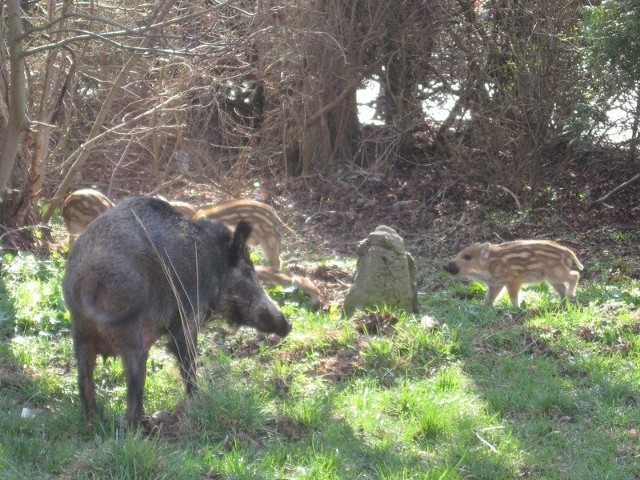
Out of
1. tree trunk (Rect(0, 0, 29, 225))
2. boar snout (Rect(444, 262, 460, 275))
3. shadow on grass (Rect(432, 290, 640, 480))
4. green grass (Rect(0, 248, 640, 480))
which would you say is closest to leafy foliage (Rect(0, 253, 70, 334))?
green grass (Rect(0, 248, 640, 480))

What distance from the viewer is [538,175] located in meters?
15.8

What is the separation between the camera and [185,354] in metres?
6.95

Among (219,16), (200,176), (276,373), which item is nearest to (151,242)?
(276,373)

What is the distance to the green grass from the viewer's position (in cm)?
613

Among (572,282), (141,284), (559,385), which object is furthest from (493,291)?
(141,284)

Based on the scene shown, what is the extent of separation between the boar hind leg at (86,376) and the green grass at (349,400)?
121mm

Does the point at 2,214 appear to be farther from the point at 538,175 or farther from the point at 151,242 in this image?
the point at 538,175

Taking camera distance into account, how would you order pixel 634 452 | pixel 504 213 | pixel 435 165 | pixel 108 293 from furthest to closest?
pixel 435 165 → pixel 504 213 → pixel 634 452 → pixel 108 293

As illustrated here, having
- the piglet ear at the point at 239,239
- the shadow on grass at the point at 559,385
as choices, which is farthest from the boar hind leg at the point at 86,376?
the shadow on grass at the point at 559,385

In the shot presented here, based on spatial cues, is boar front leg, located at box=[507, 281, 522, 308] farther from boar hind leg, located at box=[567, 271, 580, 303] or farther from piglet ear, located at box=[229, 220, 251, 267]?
piglet ear, located at box=[229, 220, 251, 267]

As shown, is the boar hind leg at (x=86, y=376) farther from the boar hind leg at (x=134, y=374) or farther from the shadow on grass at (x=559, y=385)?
the shadow on grass at (x=559, y=385)

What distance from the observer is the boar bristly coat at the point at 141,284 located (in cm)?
636

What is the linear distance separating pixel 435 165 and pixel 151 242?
11.5 metres

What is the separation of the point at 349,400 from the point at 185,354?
136cm
